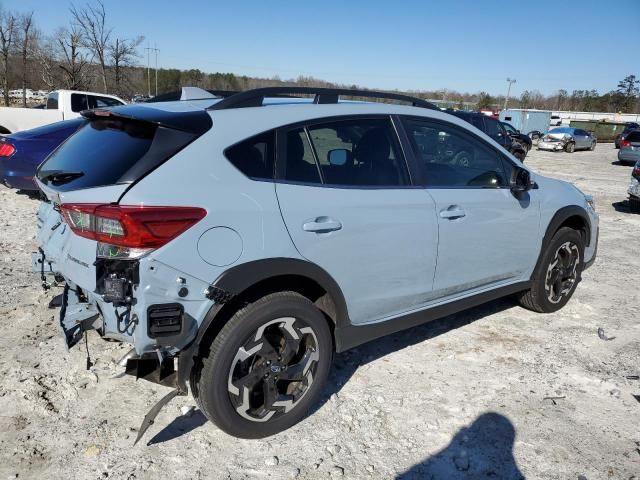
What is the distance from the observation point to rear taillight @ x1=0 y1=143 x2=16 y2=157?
7.27 m

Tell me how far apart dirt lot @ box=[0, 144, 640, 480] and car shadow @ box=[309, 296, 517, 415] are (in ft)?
0.06

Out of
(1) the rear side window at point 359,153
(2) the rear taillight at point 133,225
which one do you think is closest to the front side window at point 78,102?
(1) the rear side window at point 359,153

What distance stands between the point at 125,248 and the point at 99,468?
3.86 feet

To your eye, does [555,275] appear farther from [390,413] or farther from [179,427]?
[179,427]

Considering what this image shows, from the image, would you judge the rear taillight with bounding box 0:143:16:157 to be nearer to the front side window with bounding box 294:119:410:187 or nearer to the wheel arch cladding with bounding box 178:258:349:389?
the front side window with bounding box 294:119:410:187

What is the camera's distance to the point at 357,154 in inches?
124

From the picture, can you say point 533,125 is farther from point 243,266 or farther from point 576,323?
point 243,266

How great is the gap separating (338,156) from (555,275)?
2.74 m

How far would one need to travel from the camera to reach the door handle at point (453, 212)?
339cm

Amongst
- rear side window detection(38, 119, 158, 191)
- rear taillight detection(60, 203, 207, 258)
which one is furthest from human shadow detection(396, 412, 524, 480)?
rear side window detection(38, 119, 158, 191)

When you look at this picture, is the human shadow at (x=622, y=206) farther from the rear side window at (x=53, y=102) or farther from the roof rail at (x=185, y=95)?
the rear side window at (x=53, y=102)

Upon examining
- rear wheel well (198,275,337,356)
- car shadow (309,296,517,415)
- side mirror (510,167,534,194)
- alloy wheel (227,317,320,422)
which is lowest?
car shadow (309,296,517,415)

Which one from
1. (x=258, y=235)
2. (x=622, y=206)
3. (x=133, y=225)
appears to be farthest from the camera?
(x=622, y=206)

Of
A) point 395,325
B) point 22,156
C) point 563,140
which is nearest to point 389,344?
point 395,325
